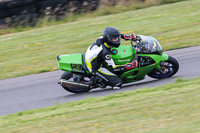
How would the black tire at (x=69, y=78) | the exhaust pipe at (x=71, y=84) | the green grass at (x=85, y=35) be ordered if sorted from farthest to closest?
the green grass at (x=85, y=35)
the black tire at (x=69, y=78)
the exhaust pipe at (x=71, y=84)

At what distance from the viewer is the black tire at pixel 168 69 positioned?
322 inches

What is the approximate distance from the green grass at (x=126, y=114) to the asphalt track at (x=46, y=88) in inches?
31.5

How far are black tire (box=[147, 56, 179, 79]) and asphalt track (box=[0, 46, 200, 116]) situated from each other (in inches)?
5.7

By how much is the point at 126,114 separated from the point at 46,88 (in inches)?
149

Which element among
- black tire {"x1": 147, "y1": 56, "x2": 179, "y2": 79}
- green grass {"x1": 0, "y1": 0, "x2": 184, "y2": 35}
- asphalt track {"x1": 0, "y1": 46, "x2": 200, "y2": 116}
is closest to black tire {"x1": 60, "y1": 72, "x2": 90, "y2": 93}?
asphalt track {"x1": 0, "y1": 46, "x2": 200, "y2": 116}

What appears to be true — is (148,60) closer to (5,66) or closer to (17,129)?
(17,129)

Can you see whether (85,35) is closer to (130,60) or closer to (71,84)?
(71,84)

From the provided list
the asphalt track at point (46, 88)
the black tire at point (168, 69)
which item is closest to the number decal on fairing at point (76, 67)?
the asphalt track at point (46, 88)

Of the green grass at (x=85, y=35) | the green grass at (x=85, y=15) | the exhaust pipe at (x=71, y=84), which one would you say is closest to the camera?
the exhaust pipe at (x=71, y=84)

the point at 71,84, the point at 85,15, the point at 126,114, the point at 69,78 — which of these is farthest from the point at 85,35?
the point at 126,114

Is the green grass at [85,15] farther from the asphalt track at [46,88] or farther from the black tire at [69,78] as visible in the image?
the black tire at [69,78]

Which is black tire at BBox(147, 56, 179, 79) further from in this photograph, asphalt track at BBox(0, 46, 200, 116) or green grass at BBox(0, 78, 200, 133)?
green grass at BBox(0, 78, 200, 133)

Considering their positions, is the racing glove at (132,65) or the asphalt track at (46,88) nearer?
the racing glove at (132,65)

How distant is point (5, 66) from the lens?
40.4 ft
